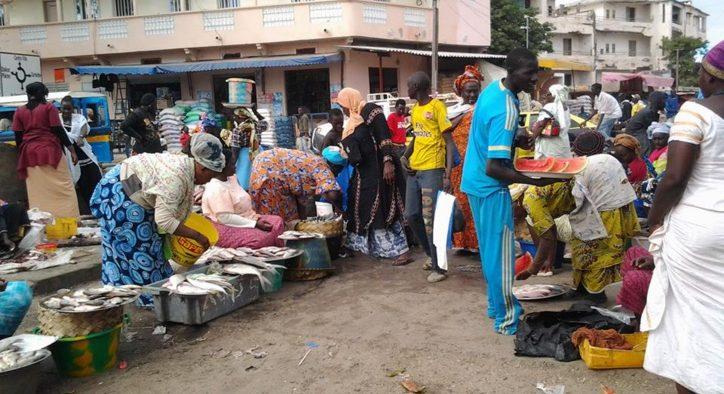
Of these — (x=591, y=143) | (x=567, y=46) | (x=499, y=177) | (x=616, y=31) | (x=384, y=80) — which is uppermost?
(x=616, y=31)

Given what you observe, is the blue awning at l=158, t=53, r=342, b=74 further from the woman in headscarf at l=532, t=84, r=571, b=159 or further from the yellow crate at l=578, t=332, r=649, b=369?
the yellow crate at l=578, t=332, r=649, b=369

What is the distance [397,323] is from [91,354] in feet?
6.63

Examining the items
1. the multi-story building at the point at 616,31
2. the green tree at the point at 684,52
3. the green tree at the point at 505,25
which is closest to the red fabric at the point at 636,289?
the green tree at the point at 505,25

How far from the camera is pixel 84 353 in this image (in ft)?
12.1

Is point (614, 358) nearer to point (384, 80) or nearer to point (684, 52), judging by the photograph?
point (384, 80)

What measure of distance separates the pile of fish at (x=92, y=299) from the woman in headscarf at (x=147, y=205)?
1.73ft

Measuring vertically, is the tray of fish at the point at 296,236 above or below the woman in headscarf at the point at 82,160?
below

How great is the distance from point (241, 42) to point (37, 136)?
16437 mm

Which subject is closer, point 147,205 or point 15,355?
point 15,355

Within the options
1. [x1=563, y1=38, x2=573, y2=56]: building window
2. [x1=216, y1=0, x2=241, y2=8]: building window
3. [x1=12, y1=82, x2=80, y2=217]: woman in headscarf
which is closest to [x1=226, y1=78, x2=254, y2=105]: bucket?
[x1=12, y1=82, x2=80, y2=217]: woman in headscarf

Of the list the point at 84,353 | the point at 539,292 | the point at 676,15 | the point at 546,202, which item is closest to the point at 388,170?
the point at 546,202

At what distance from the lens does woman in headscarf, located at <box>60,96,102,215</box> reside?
876cm

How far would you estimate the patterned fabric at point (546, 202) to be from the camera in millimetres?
4562

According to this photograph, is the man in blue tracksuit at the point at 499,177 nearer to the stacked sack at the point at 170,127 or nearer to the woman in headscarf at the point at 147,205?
the woman in headscarf at the point at 147,205
